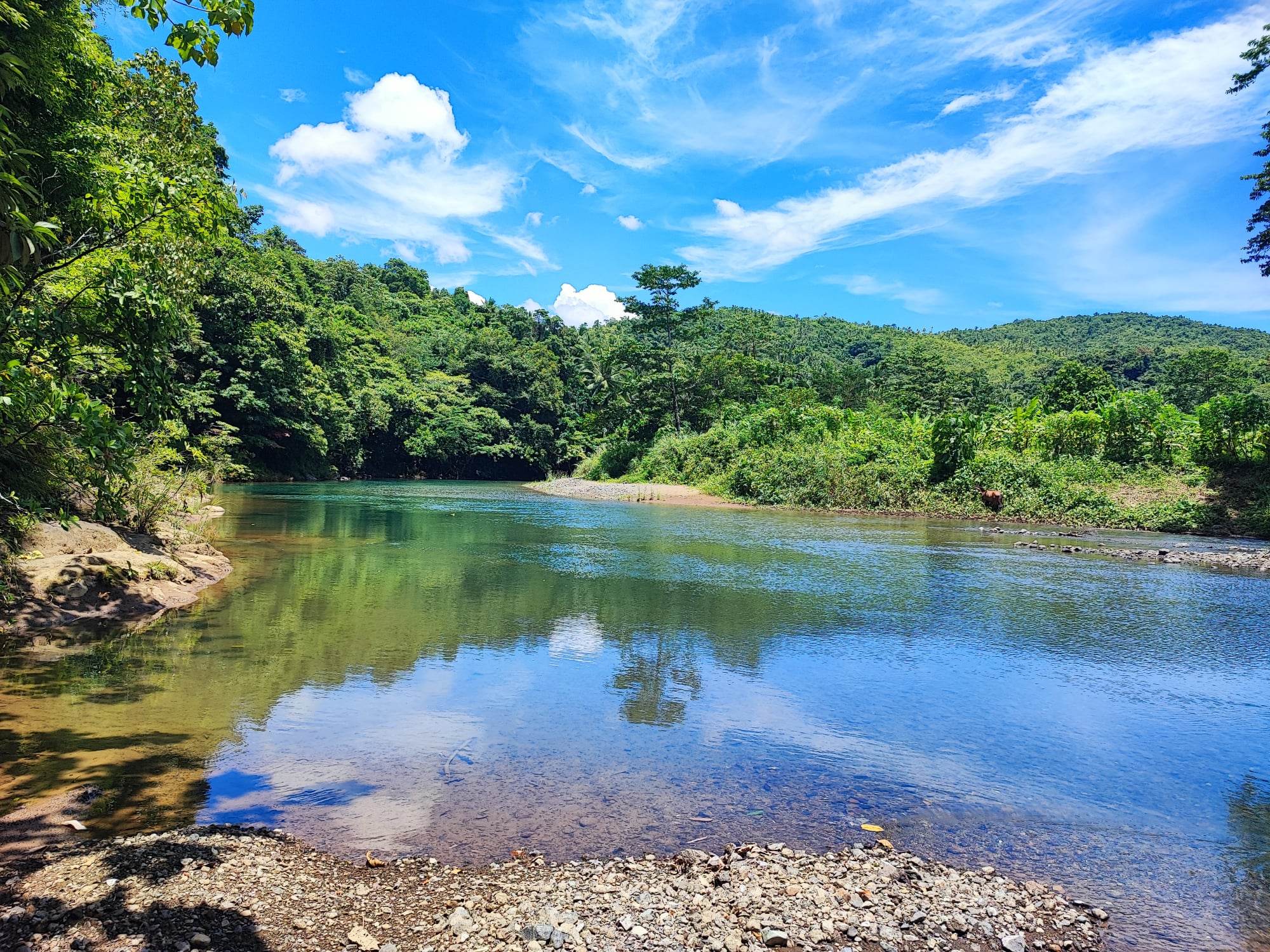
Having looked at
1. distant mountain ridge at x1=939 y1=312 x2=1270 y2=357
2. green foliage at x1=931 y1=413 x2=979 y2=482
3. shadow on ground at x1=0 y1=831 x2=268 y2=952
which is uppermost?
distant mountain ridge at x1=939 y1=312 x2=1270 y2=357

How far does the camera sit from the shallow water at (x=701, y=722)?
4828mm

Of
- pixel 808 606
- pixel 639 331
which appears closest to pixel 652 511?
pixel 808 606

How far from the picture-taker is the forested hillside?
5137mm

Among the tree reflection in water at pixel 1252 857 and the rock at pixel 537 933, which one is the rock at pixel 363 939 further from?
the tree reflection in water at pixel 1252 857

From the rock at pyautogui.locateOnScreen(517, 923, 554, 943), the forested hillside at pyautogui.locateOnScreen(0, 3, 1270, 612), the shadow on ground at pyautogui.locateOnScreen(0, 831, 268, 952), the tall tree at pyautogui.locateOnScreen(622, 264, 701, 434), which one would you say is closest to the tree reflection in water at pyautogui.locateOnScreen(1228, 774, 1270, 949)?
the rock at pyautogui.locateOnScreen(517, 923, 554, 943)

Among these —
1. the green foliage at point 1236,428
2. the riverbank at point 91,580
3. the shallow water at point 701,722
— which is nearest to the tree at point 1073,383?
the green foliage at point 1236,428

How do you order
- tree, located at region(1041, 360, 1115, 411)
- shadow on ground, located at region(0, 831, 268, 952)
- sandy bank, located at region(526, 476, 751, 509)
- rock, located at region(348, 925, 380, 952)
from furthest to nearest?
tree, located at region(1041, 360, 1115, 411)
sandy bank, located at region(526, 476, 751, 509)
rock, located at region(348, 925, 380, 952)
shadow on ground, located at region(0, 831, 268, 952)

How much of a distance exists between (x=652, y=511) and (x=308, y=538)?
52.1ft

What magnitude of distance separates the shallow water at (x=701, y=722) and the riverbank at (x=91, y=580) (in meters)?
0.71

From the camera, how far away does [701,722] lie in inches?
278

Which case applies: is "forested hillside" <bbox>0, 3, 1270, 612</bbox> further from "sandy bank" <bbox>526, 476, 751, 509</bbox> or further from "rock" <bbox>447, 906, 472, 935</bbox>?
"rock" <bbox>447, 906, 472, 935</bbox>

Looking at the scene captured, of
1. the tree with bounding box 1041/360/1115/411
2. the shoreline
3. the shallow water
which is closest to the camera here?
the shallow water

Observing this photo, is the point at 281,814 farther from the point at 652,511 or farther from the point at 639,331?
the point at 639,331

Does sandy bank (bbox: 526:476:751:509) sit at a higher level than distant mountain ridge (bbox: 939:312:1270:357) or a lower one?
lower
